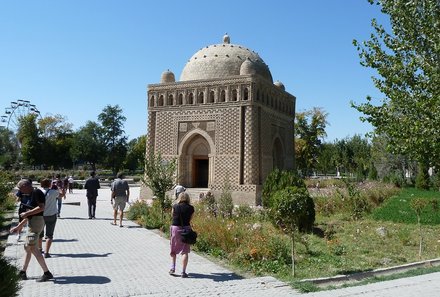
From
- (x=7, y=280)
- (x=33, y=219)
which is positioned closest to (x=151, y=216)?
(x=33, y=219)

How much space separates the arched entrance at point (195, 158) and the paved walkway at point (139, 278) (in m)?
14.5

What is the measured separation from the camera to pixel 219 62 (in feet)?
84.4

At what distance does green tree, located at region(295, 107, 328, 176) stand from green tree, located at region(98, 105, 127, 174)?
970 inches

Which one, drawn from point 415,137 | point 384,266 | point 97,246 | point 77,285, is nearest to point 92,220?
point 97,246

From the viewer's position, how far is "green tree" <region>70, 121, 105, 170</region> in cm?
5681

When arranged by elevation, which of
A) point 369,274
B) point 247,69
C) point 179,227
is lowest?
point 369,274

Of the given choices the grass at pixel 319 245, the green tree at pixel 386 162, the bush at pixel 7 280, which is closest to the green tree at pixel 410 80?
the grass at pixel 319 245

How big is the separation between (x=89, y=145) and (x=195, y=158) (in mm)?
35365

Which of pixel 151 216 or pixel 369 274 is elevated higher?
pixel 151 216

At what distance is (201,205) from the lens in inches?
611

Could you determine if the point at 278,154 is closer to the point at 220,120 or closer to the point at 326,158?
the point at 220,120

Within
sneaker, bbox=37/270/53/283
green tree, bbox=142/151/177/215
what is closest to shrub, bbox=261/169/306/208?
green tree, bbox=142/151/177/215

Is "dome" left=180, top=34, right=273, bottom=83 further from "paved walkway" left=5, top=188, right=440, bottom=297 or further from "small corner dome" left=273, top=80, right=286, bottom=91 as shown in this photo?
"paved walkway" left=5, top=188, right=440, bottom=297

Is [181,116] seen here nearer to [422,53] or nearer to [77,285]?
[422,53]
